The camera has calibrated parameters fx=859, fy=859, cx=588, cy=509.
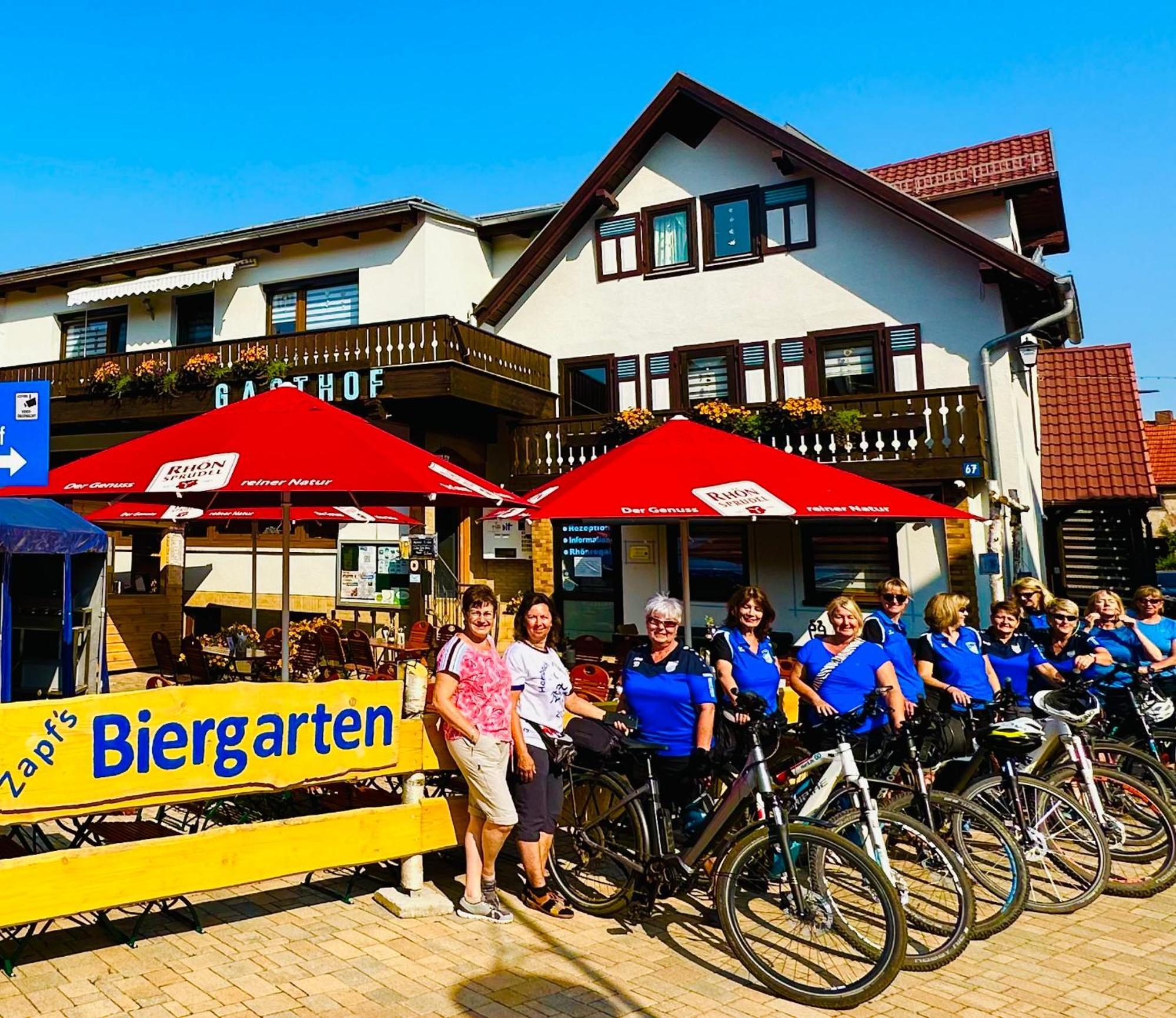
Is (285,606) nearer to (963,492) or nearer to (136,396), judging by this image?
(963,492)

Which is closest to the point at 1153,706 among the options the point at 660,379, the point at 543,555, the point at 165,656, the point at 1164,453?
the point at 165,656

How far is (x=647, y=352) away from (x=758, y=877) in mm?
13833

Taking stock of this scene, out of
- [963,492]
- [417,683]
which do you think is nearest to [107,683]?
[417,683]

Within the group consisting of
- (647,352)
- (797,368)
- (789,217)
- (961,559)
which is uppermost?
(789,217)

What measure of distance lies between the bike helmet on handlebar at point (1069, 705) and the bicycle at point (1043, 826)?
373mm

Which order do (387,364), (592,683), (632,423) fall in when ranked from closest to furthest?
(592,683), (632,423), (387,364)

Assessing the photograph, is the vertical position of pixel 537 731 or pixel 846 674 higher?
pixel 846 674

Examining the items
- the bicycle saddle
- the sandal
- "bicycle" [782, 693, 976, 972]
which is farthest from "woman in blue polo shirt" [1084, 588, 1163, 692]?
the sandal

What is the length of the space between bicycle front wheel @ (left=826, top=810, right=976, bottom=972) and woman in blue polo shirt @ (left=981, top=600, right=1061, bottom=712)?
8.12 feet

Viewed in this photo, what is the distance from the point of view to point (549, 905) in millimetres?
4773

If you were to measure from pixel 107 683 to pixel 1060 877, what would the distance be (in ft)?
36.8

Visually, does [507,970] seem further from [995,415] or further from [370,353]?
[370,353]

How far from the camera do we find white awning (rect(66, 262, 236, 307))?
18870 millimetres

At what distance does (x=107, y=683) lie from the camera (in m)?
11.4
